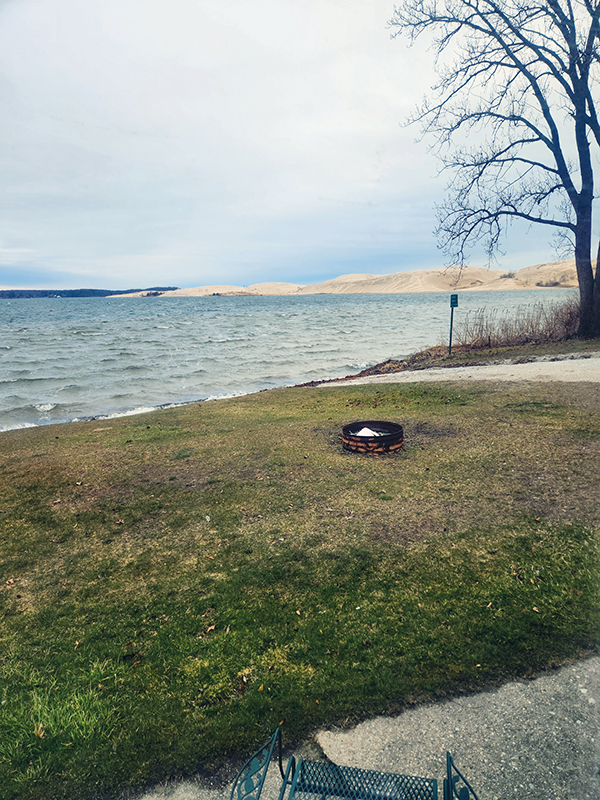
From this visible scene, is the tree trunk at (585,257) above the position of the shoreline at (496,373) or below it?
above

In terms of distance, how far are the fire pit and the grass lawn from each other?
0.67 ft

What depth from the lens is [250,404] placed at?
14.3m

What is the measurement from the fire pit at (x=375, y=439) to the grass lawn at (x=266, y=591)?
20 cm

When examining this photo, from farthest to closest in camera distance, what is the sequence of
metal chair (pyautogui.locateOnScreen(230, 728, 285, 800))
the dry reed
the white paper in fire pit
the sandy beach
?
the dry reed → the sandy beach → the white paper in fire pit → metal chair (pyautogui.locateOnScreen(230, 728, 285, 800))

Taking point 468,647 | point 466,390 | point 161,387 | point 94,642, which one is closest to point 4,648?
point 94,642

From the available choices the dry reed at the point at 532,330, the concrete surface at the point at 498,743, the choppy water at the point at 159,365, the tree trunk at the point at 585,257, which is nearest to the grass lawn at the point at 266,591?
the concrete surface at the point at 498,743

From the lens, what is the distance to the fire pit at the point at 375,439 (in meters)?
7.98

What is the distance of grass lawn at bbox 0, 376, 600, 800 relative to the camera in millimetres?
3119

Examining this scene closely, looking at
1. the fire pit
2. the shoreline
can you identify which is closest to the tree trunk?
the shoreline

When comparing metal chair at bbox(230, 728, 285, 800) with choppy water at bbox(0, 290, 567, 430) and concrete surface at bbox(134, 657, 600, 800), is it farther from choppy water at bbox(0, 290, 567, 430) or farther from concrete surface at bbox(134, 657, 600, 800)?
choppy water at bbox(0, 290, 567, 430)

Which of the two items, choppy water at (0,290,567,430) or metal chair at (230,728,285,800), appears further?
choppy water at (0,290,567,430)

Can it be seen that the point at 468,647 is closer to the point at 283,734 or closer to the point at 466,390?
the point at 283,734

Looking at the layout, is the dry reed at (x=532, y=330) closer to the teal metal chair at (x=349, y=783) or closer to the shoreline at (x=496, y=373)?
the shoreline at (x=496, y=373)

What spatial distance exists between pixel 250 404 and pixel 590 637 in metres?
11.5
